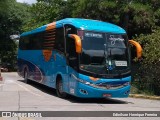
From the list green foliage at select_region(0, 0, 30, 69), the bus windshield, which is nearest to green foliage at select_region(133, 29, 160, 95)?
the bus windshield

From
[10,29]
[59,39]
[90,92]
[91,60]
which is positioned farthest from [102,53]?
[10,29]

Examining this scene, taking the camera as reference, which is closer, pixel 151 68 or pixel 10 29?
pixel 151 68

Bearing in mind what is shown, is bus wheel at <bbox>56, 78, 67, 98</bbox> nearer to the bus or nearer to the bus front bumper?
the bus

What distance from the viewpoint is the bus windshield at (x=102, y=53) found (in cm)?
1536

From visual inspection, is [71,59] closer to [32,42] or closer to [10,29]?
[32,42]

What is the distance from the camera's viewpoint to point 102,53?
15.6 meters

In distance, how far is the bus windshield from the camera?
15.4m

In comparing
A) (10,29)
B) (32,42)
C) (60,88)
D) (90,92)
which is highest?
(10,29)

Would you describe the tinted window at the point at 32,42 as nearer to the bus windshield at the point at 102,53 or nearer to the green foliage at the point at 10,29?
the bus windshield at the point at 102,53

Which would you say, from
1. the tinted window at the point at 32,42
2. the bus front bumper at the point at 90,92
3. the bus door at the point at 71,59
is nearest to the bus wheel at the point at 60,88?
the bus door at the point at 71,59

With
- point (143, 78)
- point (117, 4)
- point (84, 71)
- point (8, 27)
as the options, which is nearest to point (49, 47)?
point (84, 71)


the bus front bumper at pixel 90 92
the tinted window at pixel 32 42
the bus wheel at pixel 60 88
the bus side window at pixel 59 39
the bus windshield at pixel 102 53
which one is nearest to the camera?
the bus front bumper at pixel 90 92

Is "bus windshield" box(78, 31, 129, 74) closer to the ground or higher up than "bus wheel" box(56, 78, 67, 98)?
higher up

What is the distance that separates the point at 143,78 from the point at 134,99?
3.29 metres
